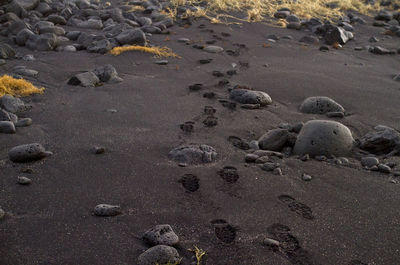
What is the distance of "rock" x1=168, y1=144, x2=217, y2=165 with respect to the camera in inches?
133

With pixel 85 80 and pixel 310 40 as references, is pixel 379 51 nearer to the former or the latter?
pixel 310 40

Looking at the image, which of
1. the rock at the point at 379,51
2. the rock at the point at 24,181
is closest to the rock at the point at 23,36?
the rock at the point at 24,181

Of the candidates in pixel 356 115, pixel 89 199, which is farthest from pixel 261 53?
pixel 89 199

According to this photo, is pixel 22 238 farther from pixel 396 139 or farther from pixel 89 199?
pixel 396 139

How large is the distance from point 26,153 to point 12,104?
1.35m

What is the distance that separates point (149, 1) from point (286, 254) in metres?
9.57

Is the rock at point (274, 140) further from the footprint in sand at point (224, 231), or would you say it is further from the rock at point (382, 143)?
the footprint in sand at point (224, 231)

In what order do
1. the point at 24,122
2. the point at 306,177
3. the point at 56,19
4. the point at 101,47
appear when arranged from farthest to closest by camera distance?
the point at 56,19 < the point at 101,47 < the point at 24,122 < the point at 306,177

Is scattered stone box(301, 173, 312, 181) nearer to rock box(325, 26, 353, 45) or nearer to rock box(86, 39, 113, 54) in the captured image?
rock box(86, 39, 113, 54)

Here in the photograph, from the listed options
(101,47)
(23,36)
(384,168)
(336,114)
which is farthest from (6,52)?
(384,168)

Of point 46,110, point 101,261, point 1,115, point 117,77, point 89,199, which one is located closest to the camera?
point 101,261

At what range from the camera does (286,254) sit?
236 cm

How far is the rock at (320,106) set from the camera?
467cm

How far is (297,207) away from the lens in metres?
2.83
